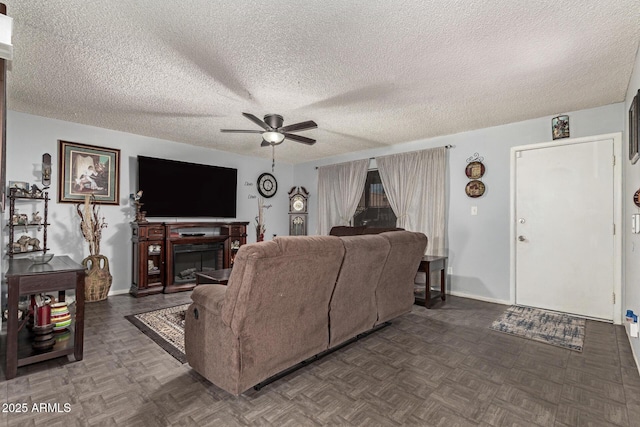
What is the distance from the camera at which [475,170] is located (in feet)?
13.9

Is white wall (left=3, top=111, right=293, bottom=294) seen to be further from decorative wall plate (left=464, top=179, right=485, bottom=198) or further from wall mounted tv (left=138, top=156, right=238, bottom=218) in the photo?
decorative wall plate (left=464, top=179, right=485, bottom=198)

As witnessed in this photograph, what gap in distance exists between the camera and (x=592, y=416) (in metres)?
1.73

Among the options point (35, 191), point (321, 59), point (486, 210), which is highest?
point (321, 59)

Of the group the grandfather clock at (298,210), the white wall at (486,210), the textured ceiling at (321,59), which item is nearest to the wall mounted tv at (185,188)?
the textured ceiling at (321,59)

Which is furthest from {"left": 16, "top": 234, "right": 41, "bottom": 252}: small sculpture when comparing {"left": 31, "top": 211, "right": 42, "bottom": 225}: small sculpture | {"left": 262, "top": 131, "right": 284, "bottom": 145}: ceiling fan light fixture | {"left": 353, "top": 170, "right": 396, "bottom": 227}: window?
{"left": 353, "top": 170, "right": 396, "bottom": 227}: window

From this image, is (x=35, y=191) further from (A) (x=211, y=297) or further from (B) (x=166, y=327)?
(A) (x=211, y=297)

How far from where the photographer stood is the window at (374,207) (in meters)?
5.39

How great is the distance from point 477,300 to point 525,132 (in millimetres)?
2317

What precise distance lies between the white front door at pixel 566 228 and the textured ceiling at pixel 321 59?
0.61m

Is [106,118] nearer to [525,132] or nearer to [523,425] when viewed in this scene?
[523,425]

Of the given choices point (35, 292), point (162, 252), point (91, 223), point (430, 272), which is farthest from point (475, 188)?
point (91, 223)

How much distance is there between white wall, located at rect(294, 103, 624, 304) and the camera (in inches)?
154

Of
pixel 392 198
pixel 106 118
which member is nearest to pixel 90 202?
pixel 106 118

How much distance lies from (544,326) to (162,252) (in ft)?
16.3
